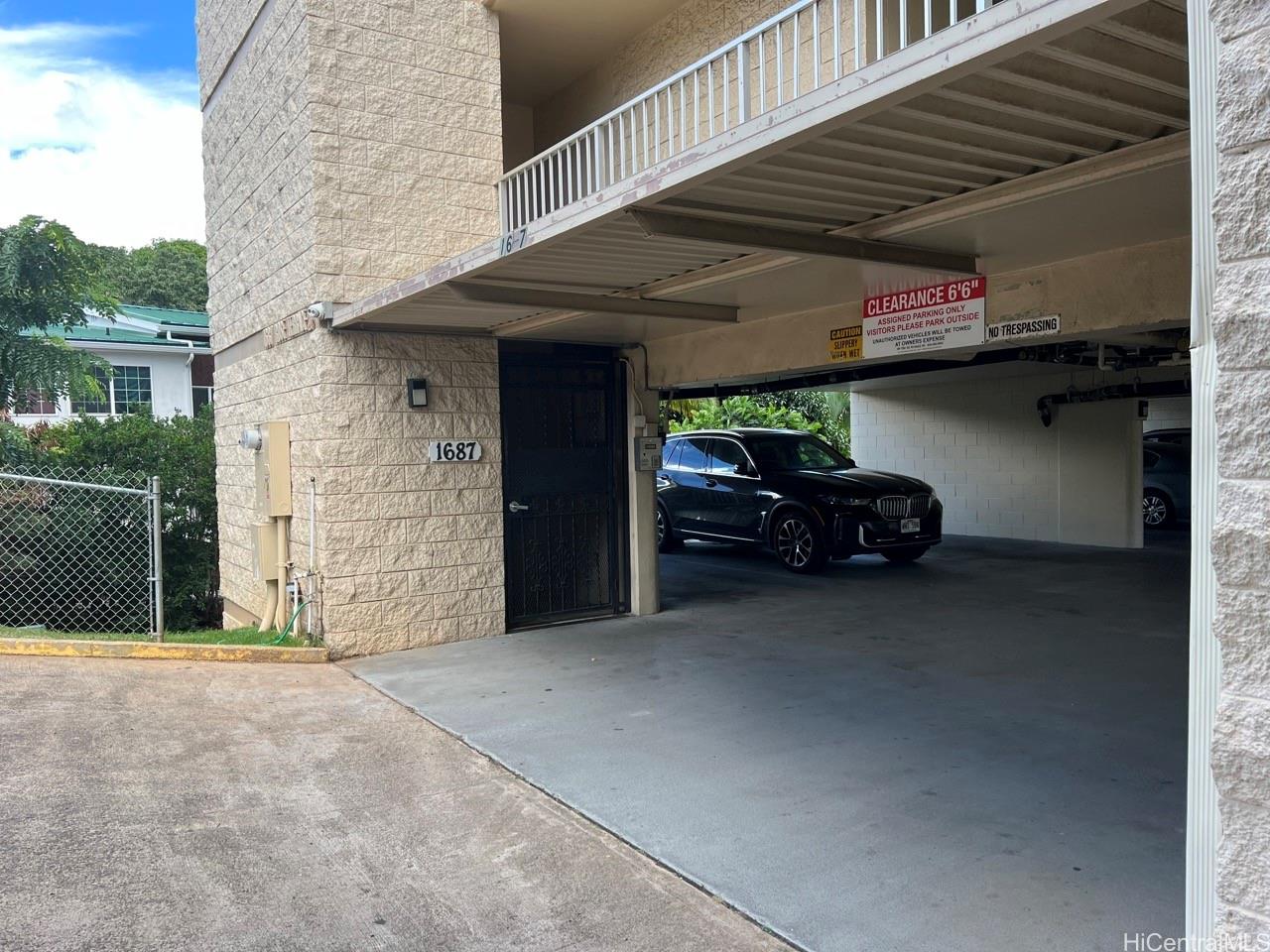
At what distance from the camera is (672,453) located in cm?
1388

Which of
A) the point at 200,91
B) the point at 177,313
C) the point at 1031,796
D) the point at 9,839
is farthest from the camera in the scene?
the point at 177,313

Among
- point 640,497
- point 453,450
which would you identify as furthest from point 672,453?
point 453,450

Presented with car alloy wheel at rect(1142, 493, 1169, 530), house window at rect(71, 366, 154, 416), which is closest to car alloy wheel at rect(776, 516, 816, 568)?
car alloy wheel at rect(1142, 493, 1169, 530)

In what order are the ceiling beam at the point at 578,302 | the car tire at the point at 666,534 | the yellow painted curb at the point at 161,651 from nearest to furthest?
the ceiling beam at the point at 578,302 → the yellow painted curb at the point at 161,651 → the car tire at the point at 666,534

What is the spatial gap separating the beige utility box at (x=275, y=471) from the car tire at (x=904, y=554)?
7.21 metres

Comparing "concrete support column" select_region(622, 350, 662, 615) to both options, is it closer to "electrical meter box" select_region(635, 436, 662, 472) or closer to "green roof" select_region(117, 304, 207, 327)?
"electrical meter box" select_region(635, 436, 662, 472)

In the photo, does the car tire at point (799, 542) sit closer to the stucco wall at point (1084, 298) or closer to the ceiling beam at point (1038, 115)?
the stucco wall at point (1084, 298)

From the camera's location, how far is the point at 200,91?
1057 cm

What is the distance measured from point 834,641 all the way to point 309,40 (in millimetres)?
6208

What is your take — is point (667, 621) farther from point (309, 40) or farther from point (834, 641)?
point (309, 40)

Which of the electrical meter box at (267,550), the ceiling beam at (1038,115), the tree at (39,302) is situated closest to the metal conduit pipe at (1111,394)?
the ceiling beam at (1038,115)

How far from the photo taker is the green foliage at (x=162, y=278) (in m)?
45.2

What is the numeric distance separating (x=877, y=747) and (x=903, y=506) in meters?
7.06

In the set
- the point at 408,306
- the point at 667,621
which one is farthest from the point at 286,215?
the point at 667,621
